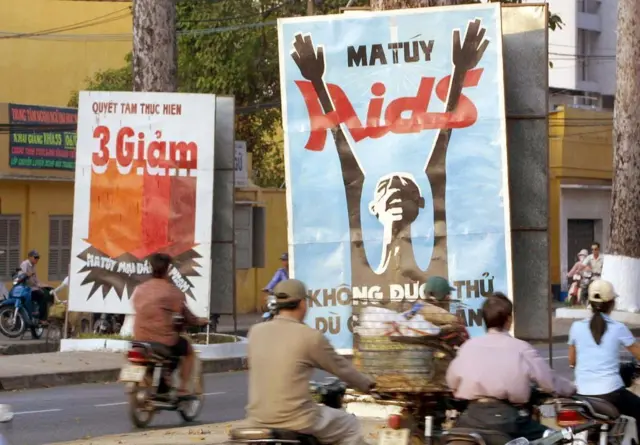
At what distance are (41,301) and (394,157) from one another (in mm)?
16040

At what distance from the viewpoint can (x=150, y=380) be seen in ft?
44.0

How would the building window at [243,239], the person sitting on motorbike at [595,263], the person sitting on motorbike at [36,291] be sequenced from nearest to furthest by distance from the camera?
the person sitting on motorbike at [36,291]
the building window at [243,239]
the person sitting on motorbike at [595,263]

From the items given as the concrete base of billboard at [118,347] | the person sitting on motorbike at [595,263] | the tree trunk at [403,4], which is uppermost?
the tree trunk at [403,4]

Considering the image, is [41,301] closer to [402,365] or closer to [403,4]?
[403,4]

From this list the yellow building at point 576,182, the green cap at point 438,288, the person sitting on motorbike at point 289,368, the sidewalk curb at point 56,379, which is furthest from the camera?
the yellow building at point 576,182

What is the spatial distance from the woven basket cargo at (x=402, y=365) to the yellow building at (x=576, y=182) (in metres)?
35.3

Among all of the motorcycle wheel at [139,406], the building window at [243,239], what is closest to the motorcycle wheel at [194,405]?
the motorcycle wheel at [139,406]

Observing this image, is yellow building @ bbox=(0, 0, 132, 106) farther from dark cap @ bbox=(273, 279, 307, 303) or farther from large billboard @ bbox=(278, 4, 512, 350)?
dark cap @ bbox=(273, 279, 307, 303)

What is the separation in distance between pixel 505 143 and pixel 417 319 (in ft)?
11.7

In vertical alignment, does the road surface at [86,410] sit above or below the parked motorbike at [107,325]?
below

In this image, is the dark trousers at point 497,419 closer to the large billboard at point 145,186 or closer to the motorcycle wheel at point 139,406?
the motorcycle wheel at point 139,406

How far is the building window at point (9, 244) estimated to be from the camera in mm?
33625

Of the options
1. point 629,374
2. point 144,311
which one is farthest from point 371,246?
point 629,374

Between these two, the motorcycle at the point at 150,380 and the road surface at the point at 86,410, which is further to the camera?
the road surface at the point at 86,410
